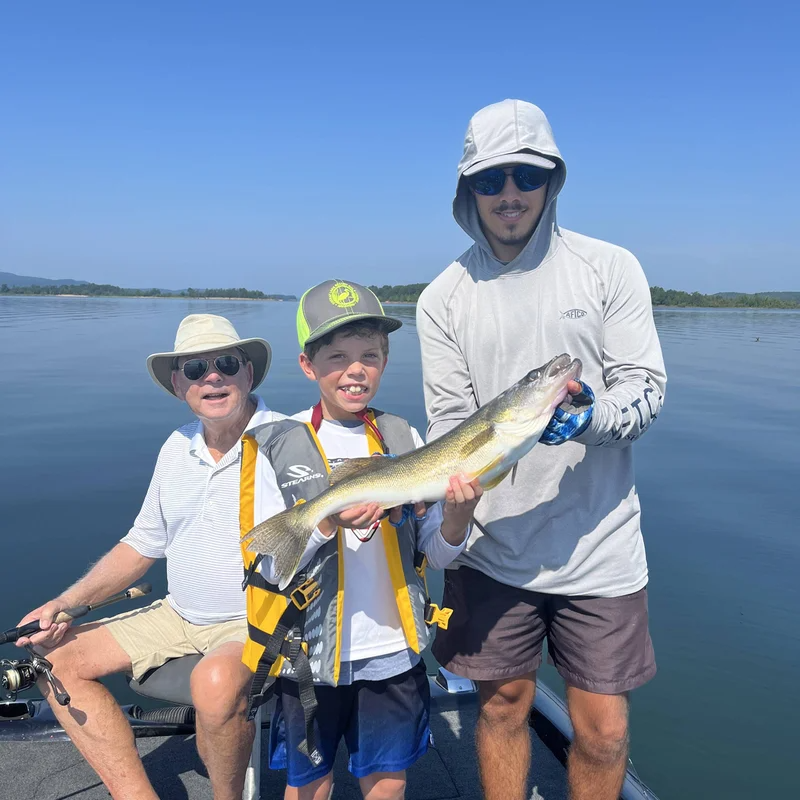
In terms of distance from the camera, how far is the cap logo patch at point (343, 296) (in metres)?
3.02

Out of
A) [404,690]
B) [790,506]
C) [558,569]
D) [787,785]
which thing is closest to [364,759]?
[404,690]

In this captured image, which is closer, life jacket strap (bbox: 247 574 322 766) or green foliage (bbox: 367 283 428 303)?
life jacket strap (bbox: 247 574 322 766)

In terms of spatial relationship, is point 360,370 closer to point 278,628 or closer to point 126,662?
point 278,628

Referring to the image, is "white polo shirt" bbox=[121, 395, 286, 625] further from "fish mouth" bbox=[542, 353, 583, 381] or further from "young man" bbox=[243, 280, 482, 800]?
"fish mouth" bbox=[542, 353, 583, 381]

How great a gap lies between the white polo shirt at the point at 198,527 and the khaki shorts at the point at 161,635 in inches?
2.4

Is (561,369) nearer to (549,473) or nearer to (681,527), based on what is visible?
(549,473)

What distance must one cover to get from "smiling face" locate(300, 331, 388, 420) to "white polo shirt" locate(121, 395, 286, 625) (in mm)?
735

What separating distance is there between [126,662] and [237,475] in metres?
1.18

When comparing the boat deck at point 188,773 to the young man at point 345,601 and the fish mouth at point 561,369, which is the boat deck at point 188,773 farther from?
the fish mouth at point 561,369

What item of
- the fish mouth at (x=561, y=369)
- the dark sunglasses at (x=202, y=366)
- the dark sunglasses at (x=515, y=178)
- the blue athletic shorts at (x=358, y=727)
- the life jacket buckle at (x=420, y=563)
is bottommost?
the blue athletic shorts at (x=358, y=727)

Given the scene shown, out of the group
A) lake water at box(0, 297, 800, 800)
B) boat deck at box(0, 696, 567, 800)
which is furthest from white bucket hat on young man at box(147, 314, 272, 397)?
lake water at box(0, 297, 800, 800)

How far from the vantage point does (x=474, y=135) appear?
3.25 metres

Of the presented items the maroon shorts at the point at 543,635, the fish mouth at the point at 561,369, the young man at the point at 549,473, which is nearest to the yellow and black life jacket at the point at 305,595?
the maroon shorts at the point at 543,635

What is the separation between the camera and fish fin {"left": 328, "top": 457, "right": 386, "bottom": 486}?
2773mm
